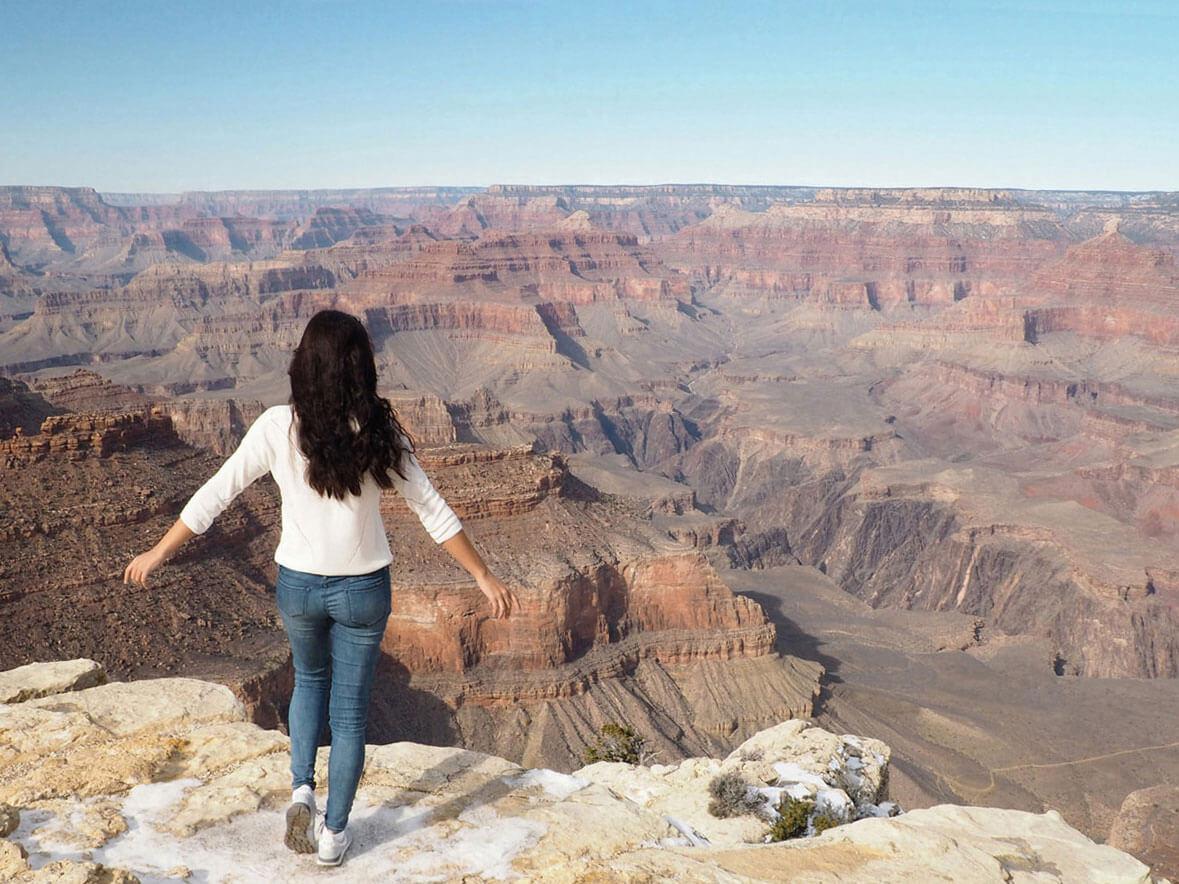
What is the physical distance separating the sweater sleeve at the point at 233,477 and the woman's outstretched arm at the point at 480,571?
4.92 ft

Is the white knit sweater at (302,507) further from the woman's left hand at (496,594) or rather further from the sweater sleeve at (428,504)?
the woman's left hand at (496,594)

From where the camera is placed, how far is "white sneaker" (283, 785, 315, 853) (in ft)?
24.1

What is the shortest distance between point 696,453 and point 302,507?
387 feet

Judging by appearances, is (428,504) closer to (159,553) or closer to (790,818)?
(159,553)

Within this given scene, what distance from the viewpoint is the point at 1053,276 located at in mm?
165625

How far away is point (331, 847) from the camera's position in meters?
7.09

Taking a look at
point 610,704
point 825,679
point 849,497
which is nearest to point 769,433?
point 849,497

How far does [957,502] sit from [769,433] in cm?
3411

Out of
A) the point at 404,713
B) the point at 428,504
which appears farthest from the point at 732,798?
the point at 404,713

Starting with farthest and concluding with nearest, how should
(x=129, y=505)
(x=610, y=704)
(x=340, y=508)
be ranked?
1. (x=610, y=704)
2. (x=129, y=505)
3. (x=340, y=508)

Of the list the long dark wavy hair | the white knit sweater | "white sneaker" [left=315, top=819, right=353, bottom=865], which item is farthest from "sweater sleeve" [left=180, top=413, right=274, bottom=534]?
A: "white sneaker" [left=315, top=819, right=353, bottom=865]

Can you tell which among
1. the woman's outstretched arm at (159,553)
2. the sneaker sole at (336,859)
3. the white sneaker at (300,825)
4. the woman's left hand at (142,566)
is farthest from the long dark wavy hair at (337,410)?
the sneaker sole at (336,859)

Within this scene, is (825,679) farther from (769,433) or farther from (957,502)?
(769,433)

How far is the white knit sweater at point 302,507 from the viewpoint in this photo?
23.2ft
